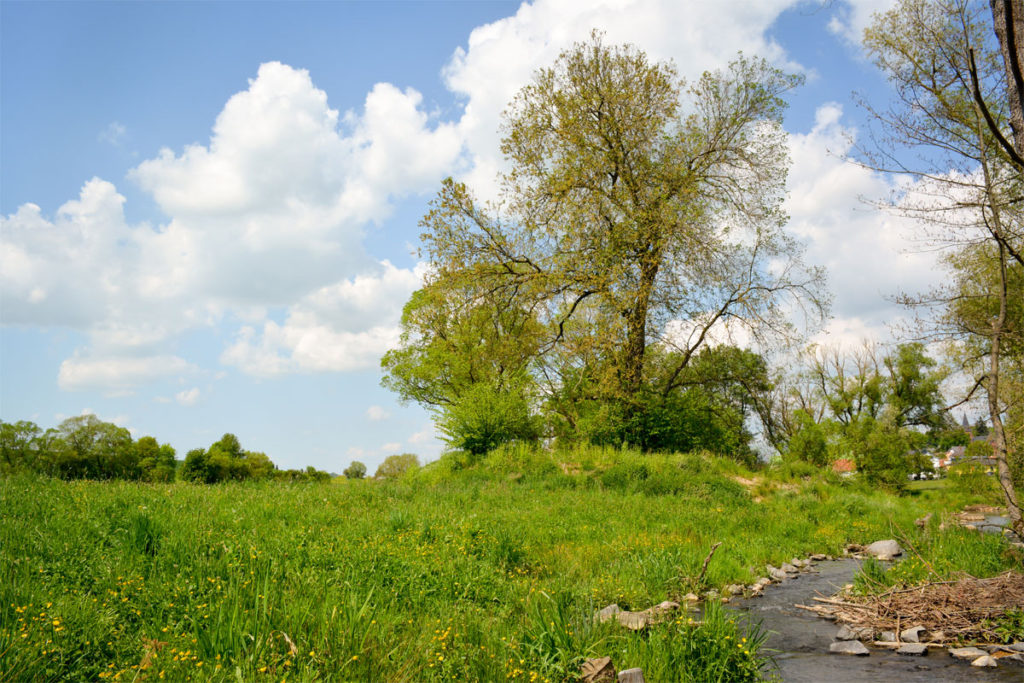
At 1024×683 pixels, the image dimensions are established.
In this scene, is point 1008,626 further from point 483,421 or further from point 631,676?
point 483,421

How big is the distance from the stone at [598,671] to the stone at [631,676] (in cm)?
9

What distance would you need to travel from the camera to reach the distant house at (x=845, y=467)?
2346 centimetres

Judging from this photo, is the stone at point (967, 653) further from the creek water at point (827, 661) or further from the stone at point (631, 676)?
the stone at point (631, 676)

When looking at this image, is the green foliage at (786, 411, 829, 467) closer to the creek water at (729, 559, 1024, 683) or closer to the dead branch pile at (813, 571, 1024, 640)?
the dead branch pile at (813, 571, 1024, 640)

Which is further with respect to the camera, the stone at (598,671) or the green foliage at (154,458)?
the green foliage at (154,458)

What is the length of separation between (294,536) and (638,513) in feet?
24.0

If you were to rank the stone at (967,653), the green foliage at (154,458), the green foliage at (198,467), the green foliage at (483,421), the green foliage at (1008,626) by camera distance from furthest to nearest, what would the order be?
the green foliage at (483,421) < the green foliage at (198,467) < the green foliage at (154,458) < the green foliage at (1008,626) < the stone at (967,653)

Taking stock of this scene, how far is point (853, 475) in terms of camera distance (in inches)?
885

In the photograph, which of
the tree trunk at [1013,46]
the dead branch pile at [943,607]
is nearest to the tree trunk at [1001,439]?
the dead branch pile at [943,607]

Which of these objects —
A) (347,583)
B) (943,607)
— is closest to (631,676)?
(347,583)

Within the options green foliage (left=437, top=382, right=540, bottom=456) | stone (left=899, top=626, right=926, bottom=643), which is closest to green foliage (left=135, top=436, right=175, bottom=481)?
green foliage (left=437, top=382, right=540, bottom=456)

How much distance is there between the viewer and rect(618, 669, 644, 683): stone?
15.0ft

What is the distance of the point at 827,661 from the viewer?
602 centimetres

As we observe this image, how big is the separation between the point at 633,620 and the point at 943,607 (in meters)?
4.09
